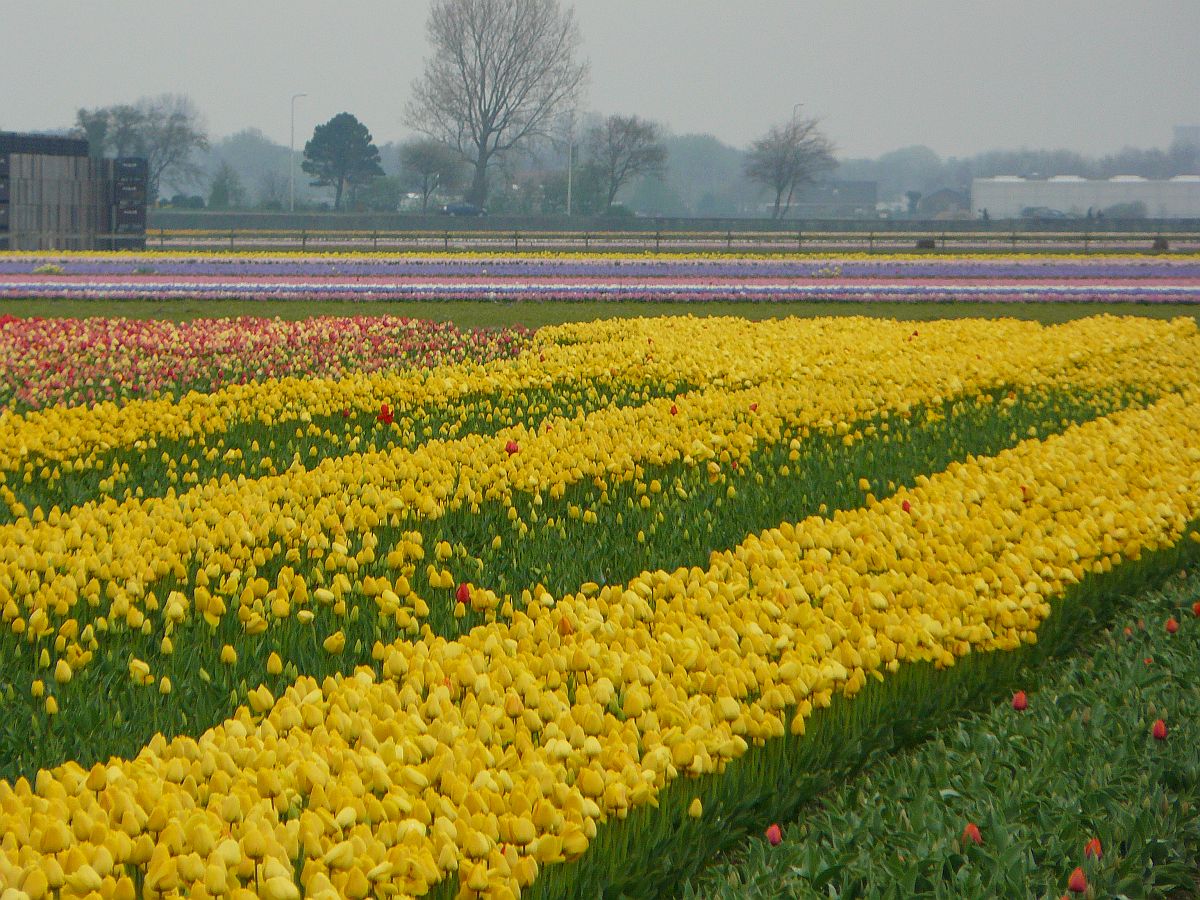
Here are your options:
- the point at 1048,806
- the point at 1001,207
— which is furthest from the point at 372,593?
the point at 1001,207

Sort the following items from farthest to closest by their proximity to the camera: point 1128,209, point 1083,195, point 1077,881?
point 1083,195
point 1128,209
point 1077,881

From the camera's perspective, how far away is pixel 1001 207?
3209 inches

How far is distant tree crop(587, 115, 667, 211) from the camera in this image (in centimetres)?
7006

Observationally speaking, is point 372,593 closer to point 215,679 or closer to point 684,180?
point 215,679

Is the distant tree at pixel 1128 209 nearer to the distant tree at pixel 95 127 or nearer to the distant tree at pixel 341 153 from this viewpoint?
the distant tree at pixel 341 153

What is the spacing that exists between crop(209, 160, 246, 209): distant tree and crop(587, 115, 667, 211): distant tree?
19.0 meters

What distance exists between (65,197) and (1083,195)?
207 feet

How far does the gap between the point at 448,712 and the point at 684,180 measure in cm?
14637

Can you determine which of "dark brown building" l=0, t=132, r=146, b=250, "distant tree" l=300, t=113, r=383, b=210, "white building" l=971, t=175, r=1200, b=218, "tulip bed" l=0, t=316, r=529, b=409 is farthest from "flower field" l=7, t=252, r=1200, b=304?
"white building" l=971, t=175, r=1200, b=218

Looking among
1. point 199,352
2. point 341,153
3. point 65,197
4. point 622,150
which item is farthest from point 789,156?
point 199,352

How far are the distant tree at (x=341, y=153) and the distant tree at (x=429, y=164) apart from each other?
97.5 inches

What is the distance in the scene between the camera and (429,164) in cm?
6906

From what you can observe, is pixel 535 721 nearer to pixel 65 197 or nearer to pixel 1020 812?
pixel 1020 812

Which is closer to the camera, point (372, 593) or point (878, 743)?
point (878, 743)
